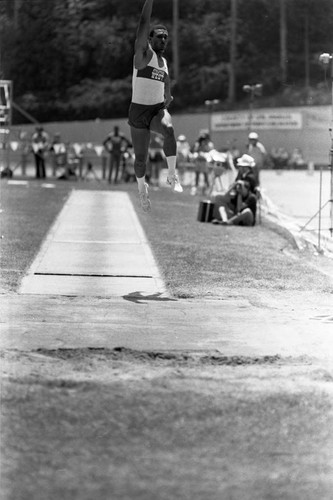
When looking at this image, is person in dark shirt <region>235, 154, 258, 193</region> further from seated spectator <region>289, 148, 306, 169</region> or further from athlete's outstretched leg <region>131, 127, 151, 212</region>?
seated spectator <region>289, 148, 306, 169</region>

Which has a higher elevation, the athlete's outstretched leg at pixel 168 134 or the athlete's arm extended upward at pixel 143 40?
the athlete's arm extended upward at pixel 143 40

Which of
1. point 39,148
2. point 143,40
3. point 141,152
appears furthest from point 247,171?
point 39,148

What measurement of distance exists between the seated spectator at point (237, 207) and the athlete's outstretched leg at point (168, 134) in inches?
305

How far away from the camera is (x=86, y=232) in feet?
54.3

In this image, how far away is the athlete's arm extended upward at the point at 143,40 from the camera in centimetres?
910

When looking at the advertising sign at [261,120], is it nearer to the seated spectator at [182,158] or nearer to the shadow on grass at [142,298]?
the seated spectator at [182,158]

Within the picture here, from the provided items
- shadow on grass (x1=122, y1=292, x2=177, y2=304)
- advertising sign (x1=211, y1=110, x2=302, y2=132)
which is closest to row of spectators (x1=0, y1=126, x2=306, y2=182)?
advertising sign (x1=211, y1=110, x2=302, y2=132)

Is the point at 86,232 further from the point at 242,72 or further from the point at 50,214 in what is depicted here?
the point at 242,72

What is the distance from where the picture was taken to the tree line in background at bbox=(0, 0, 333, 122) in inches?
699

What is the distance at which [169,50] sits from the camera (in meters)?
40.6

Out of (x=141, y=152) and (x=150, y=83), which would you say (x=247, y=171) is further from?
(x=150, y=83)

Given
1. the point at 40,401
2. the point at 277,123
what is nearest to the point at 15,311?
the point at 40,401

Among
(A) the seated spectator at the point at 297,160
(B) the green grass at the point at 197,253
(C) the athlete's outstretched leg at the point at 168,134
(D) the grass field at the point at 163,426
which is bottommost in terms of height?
(A) the seated spectator at the point at 297,160

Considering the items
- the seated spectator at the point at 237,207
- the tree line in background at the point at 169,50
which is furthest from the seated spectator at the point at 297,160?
the seated spectator at the point at 237,207
